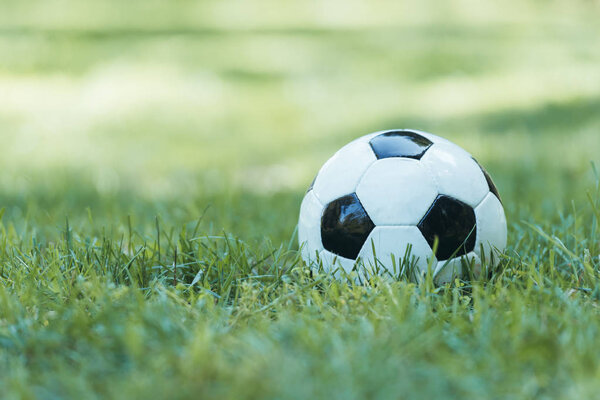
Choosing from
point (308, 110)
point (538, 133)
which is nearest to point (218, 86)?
point (308, 110)

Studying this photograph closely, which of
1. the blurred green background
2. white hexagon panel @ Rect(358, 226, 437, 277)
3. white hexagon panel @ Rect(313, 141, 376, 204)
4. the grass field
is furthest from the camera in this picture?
the blurred green background

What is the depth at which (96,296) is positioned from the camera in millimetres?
2326

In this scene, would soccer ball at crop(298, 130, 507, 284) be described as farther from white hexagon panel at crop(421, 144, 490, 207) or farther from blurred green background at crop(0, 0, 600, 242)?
blurred green background at crop(0, 0, 600, 242)

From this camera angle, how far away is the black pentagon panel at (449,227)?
2.57 meters

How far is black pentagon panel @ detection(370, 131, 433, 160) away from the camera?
2.73 metres

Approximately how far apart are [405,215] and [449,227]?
6.9 inches

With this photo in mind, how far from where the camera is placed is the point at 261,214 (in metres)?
4.07

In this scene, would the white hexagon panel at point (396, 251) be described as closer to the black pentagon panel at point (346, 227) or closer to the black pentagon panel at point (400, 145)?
the black pentagon panel at point (346, 227)

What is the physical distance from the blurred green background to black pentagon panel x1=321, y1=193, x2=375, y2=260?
32.6 inches

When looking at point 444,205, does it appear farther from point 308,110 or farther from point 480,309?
point 308,110

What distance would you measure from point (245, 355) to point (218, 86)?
7.44 meters

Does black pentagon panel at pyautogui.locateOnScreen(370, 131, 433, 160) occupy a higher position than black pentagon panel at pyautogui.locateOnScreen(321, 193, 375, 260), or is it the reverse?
black pentagon panel at pyautogui.locateOnScreen(370, 131, 433, 160)

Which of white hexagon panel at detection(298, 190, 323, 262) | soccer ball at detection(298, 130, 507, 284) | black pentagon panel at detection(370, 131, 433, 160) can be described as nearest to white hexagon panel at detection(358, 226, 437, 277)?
soccer ball at detection(298, 130, 507, 284)

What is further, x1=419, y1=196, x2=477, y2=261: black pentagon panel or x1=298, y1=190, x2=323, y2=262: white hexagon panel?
x1=298, y1=190, x2=323, y2=262: white hexagon panel
